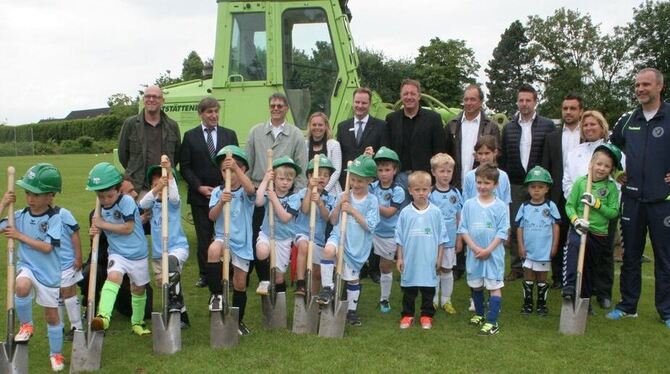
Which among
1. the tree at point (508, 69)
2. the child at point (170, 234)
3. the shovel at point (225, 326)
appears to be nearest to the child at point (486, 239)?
the shovel at point (225, 326)

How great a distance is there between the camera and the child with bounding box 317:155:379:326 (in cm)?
529

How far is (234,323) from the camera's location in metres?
4.73

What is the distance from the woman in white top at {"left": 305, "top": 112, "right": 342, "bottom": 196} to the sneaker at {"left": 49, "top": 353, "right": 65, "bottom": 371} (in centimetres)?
281

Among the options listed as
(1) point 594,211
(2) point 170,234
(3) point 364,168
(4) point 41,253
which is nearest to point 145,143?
(2) point 170,234

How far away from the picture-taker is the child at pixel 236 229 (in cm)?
498

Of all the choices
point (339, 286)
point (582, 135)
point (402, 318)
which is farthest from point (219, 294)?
point (582, 135)

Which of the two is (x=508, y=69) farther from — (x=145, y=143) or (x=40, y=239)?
(x=40, y=239)

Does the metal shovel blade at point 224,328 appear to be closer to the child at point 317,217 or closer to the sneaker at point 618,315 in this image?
the child at point 317,217

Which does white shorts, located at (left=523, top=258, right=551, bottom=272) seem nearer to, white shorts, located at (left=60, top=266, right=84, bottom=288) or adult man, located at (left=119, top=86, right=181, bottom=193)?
adult man, located at (left=119, top=86, right=181, bottom=193)

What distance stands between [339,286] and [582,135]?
2798mm

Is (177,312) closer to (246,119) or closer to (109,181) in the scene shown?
(109,181)

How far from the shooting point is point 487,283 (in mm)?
5184

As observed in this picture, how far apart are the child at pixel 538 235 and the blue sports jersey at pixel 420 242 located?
91 cm

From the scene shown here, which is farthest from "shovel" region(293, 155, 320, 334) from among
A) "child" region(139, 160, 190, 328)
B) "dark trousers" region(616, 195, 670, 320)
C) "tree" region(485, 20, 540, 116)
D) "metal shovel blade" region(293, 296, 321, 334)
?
"tree" region(485, 20, 540, 116)
